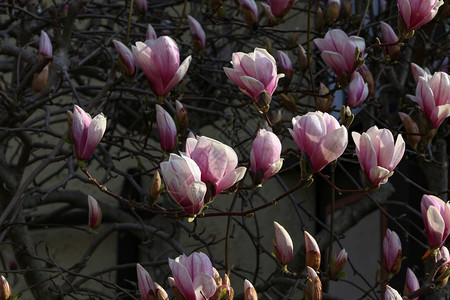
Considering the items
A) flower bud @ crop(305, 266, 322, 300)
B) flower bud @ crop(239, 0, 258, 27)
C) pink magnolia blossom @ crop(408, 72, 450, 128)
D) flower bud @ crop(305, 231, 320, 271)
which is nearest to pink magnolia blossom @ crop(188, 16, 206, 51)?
flower bud @ crop(239, 0, 258, 27)

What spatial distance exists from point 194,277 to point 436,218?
44cm

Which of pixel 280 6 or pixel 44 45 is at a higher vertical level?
pixel 280 6

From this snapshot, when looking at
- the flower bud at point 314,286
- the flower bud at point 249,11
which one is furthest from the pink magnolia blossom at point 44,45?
the flower bud at point 314,286

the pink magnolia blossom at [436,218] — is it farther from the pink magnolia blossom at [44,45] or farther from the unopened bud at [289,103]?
the pink magnolia blossom at [44,45]

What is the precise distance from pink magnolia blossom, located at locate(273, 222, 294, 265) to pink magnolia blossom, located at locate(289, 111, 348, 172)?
171 mm

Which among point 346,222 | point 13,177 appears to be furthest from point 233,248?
point 13,177

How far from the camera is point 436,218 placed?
1.14 meters

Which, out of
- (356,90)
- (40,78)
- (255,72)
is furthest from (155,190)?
(40,78)

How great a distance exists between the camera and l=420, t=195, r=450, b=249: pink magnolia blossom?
114 centimetres

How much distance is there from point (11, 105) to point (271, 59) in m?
→ 0.75

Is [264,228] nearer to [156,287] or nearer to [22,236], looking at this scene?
[22,236]

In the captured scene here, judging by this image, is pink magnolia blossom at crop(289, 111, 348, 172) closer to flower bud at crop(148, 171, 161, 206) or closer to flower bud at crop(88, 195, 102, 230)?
flower bud at crop(148, 171, 161, 206)

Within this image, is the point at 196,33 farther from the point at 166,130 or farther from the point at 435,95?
the point at 435,95

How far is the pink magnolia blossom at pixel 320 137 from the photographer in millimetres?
1003
